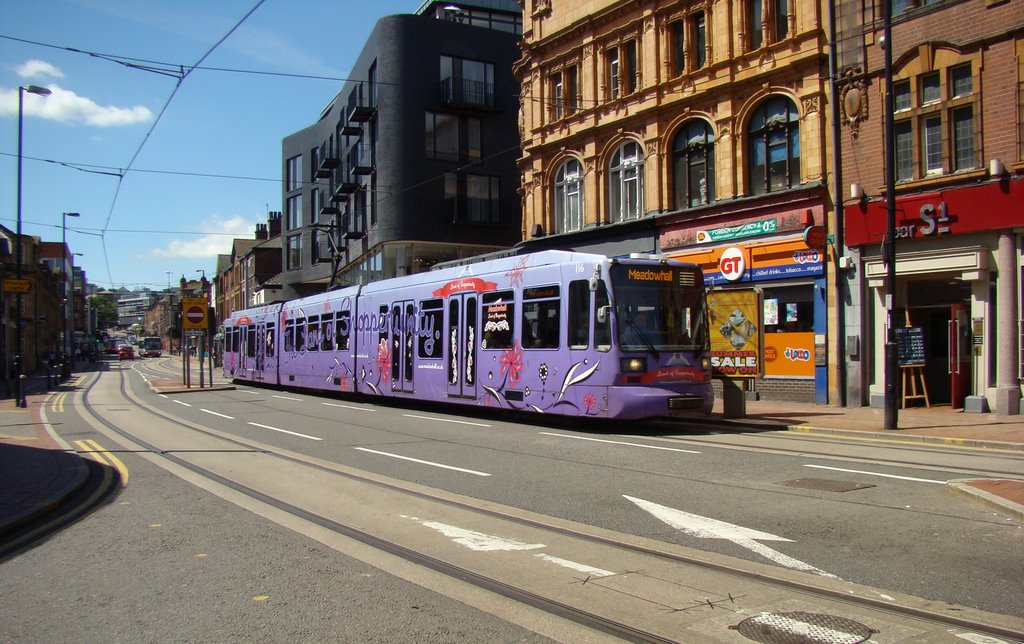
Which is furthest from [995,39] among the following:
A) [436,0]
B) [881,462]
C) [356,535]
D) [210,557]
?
[436,0]

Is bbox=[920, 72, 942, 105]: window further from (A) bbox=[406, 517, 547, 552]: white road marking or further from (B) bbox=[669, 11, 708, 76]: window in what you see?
(A) bbox=[406, 517, 547, 552]: white road marking

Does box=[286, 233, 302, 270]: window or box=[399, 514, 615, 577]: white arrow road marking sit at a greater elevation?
box=[286, 233, 302, 270]: window

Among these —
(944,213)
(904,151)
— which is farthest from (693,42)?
(944,213)

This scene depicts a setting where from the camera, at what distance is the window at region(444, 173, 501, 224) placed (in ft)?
139

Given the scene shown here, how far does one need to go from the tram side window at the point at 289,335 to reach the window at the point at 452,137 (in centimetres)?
1496

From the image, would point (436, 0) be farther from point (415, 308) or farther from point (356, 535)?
point (356, 535)

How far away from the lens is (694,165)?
81.0ft

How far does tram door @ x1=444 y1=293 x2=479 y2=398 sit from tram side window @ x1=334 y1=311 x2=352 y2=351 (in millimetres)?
6637

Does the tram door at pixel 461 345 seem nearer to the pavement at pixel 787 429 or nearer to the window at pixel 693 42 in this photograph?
the pavement at pixel 787 429

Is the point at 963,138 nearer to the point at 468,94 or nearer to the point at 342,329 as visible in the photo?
the point at 342,329

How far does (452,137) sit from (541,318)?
93.6 ft

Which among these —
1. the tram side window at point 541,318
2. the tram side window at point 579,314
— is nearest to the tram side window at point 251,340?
the tram side window at point 541,318

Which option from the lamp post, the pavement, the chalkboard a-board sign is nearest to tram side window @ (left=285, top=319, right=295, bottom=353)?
the pavement

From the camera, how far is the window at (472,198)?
4234 centimetres
